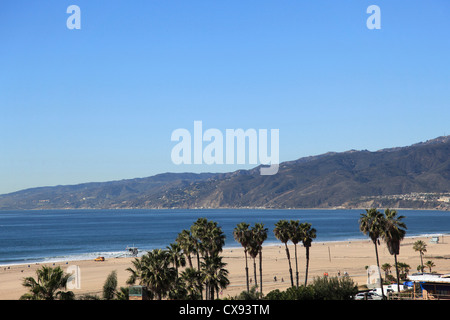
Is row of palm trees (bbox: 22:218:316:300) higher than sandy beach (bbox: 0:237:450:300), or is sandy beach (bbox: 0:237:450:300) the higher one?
row of palm trees (bbox: 22:218:316:300)

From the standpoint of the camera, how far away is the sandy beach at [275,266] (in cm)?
7112

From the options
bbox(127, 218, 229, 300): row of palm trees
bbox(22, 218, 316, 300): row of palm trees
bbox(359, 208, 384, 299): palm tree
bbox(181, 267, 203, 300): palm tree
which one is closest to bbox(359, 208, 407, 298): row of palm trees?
bbox(359, 208, 384, 299): palm tree

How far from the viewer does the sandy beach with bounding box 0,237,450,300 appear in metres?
71.1

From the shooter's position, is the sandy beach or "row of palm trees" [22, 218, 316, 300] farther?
the sandy beach

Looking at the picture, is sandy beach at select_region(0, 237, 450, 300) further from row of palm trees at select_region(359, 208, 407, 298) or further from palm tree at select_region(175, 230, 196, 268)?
row of palm trees at select_region(359, 208, 407, 298)

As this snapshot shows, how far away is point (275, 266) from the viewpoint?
95.8 m

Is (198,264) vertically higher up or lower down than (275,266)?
higher up

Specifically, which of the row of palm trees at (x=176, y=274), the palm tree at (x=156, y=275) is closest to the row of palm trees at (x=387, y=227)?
the row of palm trees at (x=176, y=274)

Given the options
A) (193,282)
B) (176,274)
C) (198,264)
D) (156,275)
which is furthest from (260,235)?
(156,275)

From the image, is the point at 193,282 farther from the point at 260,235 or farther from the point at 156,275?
the point at 260,235
